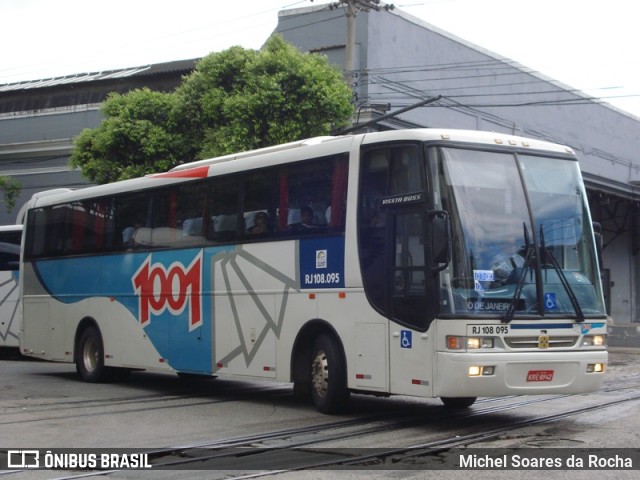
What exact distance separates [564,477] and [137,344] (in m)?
10.1

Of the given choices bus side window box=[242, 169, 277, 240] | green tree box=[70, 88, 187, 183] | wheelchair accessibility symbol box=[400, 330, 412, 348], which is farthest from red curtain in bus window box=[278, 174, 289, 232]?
green tree box=[70, 88, 187, 183]

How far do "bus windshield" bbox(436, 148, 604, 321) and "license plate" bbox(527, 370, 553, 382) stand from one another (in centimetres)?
66

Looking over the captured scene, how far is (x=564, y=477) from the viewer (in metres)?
8.21

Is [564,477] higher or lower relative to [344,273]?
lower

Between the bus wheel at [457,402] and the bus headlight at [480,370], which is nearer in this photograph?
the bus headlight at [480,370]

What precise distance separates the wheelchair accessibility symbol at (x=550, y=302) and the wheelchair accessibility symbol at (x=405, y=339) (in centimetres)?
158

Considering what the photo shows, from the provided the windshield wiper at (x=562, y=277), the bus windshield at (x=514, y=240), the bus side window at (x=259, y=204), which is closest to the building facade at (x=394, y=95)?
the bus side window at (x=259, y=204)

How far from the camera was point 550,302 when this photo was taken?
1145 cm

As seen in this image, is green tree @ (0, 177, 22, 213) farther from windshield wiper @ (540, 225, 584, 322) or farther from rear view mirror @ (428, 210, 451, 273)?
windshield wiper @ (540, 225, 584, 322)

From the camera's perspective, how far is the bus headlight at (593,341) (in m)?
11.7

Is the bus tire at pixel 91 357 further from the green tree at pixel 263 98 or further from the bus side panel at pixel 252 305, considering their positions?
the green tree at pixel 263 98

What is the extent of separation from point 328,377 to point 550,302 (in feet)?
9.83

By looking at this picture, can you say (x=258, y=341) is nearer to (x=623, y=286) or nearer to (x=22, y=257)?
(x=22, y=257)

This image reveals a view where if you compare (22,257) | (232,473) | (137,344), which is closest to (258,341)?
(137,344)
